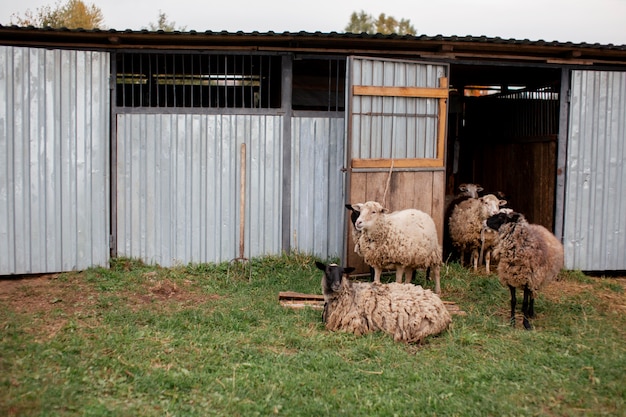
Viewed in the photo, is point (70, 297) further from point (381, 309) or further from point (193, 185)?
point (381, 309)

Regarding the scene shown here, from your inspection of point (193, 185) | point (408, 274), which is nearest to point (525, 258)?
point (408, 274)

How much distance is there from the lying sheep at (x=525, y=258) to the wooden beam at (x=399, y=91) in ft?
8.89

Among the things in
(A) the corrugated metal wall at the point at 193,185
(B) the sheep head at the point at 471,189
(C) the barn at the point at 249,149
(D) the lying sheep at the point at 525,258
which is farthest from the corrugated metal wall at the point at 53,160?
(B) the sheep head at the point at 471,189

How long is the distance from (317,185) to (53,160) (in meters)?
3.93

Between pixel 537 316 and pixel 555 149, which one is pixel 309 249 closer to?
pixel 537 316

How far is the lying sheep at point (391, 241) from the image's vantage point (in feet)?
27.9

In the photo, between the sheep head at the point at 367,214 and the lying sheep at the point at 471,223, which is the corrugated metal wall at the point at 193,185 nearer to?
the sheep head at the point at 367,214

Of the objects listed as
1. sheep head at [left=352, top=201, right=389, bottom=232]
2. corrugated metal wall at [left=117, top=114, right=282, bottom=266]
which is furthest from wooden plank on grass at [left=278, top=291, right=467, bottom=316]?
corrugated metal wall at [left=117, top=114, right=282, bottom=266]

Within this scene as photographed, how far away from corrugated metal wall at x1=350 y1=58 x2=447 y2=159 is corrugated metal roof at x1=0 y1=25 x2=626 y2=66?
0.36m

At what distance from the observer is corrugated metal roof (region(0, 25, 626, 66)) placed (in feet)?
29.5

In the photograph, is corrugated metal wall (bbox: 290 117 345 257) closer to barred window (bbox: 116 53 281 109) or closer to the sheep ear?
barred window (bbox: 116 53 281 109)

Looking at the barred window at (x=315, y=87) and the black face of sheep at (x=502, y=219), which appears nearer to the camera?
the black face of sheep at (x=502, y=219)

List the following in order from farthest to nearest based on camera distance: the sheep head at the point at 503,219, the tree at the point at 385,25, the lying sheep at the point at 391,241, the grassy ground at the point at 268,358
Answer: the tree at the point at 385,25 → the lying sheep at the point at 391,241 → the sheep head at the point at 503,219 → the grassy ground at the point at 268,358

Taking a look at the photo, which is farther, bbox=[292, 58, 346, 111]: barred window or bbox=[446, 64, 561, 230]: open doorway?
bbox=[292, 58, 346, 111]: barred window
